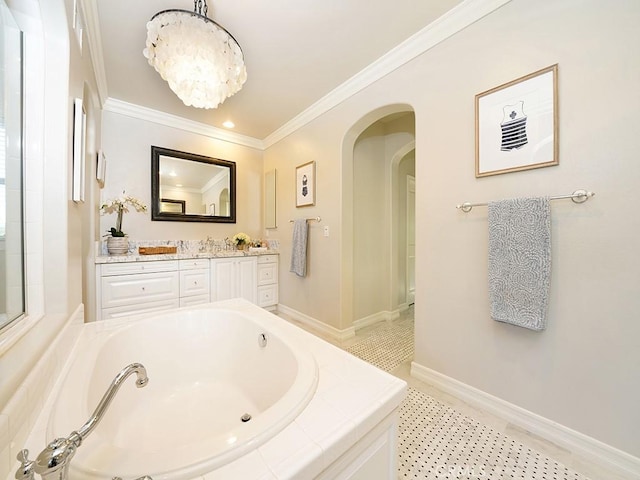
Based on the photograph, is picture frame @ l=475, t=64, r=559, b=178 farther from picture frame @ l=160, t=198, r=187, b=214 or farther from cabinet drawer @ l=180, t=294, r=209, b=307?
picture frame @ l=160, t=198, r=187, b=214

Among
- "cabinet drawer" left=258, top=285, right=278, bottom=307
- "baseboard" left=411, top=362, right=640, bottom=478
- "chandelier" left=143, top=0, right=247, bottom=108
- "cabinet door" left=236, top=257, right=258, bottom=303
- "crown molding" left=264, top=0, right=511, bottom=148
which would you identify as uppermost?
"crown molding" left=264, top=0, right=511, bottom=148

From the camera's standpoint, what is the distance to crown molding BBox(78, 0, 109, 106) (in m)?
1.47

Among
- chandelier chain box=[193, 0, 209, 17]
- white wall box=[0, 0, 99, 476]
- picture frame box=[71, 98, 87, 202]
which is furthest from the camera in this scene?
chandelier chain box=[193, 0, 209, 17]

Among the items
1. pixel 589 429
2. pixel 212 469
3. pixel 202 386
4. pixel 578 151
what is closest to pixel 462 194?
pixel 578 151

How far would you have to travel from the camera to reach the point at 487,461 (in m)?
1.14

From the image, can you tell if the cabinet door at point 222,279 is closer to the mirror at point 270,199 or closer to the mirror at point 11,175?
the mirror at point 270,199

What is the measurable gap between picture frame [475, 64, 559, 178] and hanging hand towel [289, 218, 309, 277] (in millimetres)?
1771

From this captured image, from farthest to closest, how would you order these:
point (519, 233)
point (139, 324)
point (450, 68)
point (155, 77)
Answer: point (155, 77) → point (450, 68) → point (139, 324) → point (519, 233)

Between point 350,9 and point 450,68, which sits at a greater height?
point 350,9

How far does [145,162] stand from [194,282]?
4.81ft

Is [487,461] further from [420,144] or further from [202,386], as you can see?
[420,144]

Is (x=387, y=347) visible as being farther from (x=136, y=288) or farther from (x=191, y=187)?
(x=191, y=187)

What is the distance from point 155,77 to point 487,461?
138 inches

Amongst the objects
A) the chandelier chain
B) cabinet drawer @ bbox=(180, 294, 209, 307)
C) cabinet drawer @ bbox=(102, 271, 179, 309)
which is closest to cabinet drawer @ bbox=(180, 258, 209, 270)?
cabinet drawer @ bbox=(102, 271, 179, 309)
